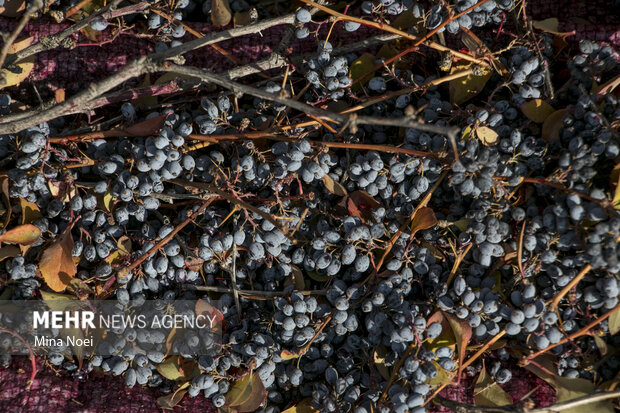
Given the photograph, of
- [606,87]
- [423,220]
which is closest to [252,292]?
[423,220]

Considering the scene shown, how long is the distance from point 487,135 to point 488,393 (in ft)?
1.97

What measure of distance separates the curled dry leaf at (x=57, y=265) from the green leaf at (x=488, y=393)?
0.99 m

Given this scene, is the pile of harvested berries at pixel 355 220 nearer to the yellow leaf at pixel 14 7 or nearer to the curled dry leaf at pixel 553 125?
the curled dry leaf at pixel 553 125

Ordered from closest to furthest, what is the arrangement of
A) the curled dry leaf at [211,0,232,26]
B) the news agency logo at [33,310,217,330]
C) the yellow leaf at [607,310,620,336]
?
the yellow leaf at [607,310,620,336] < the news agency logo at [33,310,217,330] < the curled dry leaf at [211,0,232,26]

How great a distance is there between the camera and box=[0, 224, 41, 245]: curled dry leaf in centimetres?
131

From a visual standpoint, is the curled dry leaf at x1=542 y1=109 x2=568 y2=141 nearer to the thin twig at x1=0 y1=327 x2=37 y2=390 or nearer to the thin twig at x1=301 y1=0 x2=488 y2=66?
the thin twig at x1=301 y1=0 x2=488 y2=66

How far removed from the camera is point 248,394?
1.27 m

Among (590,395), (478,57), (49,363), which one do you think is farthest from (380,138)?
(49,363)

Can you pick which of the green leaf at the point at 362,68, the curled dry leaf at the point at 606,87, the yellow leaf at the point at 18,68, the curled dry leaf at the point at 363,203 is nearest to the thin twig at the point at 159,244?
the curled dry leaf at the point at 363,203

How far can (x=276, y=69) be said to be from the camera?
1440 mm

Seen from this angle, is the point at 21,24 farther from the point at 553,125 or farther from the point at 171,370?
the point at 553,125

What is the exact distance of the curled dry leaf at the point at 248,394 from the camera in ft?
4.17

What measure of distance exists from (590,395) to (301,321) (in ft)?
2.12

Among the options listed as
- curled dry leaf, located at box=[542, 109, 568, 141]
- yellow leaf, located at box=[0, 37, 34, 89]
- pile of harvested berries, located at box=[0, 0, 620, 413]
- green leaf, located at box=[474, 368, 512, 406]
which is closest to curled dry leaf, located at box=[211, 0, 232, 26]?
pile of harvested berries, located at box=[0, 0, 620, 413]
